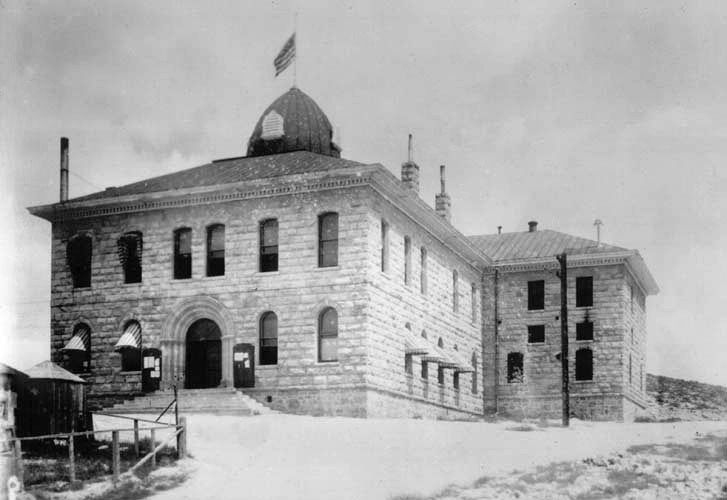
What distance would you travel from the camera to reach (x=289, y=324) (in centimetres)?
3503

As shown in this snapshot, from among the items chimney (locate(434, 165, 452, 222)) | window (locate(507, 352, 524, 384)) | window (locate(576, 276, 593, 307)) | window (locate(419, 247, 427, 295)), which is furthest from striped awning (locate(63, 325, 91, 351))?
window (locate(576, 276, 593, 307))

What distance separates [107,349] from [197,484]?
17095 mm

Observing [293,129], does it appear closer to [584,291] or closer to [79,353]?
[79,353]

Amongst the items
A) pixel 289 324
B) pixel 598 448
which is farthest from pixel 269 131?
pixel 598 448

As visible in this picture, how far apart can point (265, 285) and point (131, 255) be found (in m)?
5.27

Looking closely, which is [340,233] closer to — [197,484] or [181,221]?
[181,221]

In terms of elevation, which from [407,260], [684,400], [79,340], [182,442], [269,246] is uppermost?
[269,246]

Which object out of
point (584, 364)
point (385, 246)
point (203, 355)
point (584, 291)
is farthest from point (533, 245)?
point (203, 355)

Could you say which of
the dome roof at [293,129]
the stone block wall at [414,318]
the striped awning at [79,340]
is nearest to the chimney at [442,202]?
the stone block wall at [414,318]

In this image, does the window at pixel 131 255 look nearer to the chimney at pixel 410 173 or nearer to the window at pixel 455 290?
the chimney at pixel 410 173

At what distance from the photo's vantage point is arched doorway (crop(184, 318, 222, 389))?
119 ft

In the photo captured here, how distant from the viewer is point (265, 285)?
35531 mm

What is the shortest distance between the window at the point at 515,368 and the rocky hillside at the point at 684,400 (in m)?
7.06

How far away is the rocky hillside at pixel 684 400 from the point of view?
176ft
